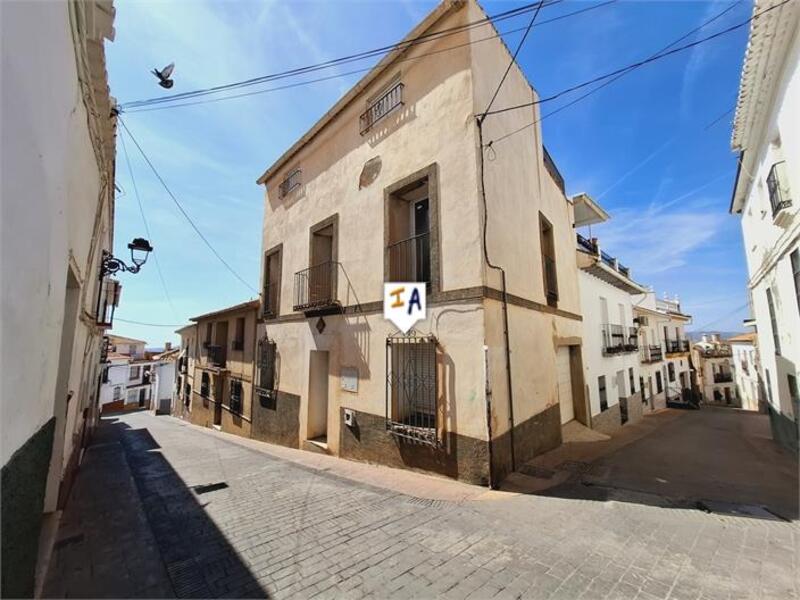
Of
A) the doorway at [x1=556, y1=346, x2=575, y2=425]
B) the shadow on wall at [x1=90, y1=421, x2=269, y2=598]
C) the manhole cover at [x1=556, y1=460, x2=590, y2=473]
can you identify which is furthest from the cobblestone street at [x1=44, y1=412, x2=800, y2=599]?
the doorway at [x1=556, y1=346, x2=575, y2=425]

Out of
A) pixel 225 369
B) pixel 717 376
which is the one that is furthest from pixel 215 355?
pixel 717 376

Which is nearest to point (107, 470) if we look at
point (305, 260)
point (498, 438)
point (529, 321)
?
point (305, 260)

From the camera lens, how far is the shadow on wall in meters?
2.81

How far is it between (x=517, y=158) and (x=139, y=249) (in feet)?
26.9

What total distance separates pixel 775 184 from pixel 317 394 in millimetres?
10489

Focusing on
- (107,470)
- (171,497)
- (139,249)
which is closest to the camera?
(171,497)

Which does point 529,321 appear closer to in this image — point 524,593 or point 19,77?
point 524,593

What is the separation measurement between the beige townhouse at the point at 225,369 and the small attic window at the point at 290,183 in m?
3.93

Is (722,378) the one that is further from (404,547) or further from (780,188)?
(404,547)

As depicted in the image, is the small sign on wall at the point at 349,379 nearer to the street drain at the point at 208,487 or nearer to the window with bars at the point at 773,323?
the street drain at the point at 208,487

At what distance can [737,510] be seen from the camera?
394cm

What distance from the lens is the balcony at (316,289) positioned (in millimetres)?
8109

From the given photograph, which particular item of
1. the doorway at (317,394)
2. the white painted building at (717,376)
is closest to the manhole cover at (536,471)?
the doorway at (317,394)

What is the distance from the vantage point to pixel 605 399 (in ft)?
36.6
